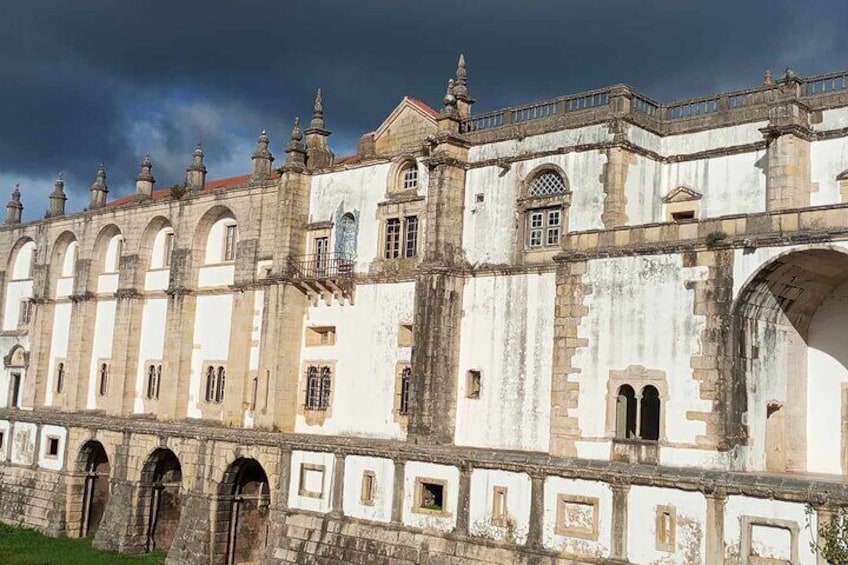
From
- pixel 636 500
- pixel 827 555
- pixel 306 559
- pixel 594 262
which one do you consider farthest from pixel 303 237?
pixel 827 555

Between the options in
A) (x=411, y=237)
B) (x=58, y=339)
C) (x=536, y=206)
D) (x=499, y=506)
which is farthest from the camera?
(x=58, y=339)

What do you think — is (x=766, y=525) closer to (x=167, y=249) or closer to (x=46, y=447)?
(x=167, y=249)

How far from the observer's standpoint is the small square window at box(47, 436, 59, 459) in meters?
41.8

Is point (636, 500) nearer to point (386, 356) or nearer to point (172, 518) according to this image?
point (386, 356)

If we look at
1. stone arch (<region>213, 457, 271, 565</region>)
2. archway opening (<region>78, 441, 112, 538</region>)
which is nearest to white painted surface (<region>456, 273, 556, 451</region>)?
stone arch (<region>213, 457, 271, 565</region>)

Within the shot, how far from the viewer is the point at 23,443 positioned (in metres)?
43.8

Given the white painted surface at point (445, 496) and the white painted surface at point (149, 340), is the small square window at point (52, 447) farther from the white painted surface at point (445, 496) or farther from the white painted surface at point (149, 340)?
the white painted surface at point (445, 496)

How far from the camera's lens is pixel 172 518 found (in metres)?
37.7

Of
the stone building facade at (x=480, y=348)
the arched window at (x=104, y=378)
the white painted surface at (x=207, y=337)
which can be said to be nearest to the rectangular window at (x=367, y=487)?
the stone building facade at (x=480, y=348)

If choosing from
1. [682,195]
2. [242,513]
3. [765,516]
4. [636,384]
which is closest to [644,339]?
[636,384]

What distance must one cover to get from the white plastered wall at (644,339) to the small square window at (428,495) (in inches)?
185

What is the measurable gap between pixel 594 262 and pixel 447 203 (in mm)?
6539

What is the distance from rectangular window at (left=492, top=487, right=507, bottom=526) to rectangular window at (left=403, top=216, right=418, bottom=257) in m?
8.50

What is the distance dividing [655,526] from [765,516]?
2471mm
